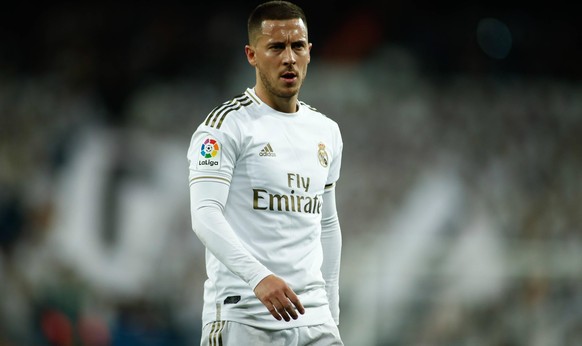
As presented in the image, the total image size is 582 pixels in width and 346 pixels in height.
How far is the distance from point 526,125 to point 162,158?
415 centimetres

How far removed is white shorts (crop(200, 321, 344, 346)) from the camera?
10.8 feet

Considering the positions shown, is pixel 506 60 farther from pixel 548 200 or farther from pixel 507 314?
pixel 507 314

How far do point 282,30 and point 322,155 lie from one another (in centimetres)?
53

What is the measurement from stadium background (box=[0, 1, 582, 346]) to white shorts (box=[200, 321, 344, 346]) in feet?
17.6

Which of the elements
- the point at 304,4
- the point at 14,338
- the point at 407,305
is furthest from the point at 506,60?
the point at 14,338

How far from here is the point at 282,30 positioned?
350cm

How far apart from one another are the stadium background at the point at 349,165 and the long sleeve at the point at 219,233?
5628mm

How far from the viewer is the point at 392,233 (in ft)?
30.9

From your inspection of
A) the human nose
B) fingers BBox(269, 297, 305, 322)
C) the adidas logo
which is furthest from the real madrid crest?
fingers BBox(269, 297, 305, 322)

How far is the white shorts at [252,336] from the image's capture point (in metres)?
3.29

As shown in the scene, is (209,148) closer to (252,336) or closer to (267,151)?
(267,151)

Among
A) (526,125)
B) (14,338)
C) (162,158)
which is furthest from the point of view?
(526,125)

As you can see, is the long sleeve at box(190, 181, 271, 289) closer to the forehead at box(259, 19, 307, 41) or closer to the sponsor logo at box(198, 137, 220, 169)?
the sponsor logo at box(198, 137, 220, 169)

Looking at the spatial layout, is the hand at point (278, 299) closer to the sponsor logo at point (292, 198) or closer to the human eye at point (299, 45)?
the sponsor logo at point (292, 198)
